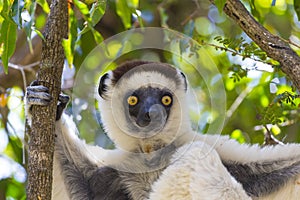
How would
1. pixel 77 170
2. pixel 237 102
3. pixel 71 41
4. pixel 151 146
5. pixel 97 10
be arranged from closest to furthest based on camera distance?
pixel 71 41 → pixel 97 10 → pixel 77 170 → pixel 151 146 → pixel 237 102

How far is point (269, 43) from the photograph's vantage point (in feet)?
11.5

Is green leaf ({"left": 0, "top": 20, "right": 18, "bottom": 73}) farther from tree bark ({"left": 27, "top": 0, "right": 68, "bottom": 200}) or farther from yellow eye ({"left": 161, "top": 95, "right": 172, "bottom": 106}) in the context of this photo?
yellow eye ({"left": 161, "top": 95, "right": 172, "bottom": 106})

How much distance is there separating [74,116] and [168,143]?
2.42ft

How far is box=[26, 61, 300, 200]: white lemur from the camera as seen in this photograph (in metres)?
4.23

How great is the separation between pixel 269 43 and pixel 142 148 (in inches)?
59.0

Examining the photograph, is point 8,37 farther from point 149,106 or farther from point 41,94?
point 149,106

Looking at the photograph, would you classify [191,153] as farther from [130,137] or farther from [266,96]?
[266,96]

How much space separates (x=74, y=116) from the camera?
4641mm

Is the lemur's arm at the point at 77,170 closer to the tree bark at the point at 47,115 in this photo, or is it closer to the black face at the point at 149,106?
the black face at the point at 149,106

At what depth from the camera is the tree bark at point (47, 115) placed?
342 centimetres

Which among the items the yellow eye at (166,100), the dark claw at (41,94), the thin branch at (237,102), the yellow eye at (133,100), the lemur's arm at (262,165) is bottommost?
the lemur's arm at (262,165)

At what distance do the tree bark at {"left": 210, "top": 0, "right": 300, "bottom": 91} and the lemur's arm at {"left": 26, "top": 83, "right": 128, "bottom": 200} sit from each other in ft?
4.21

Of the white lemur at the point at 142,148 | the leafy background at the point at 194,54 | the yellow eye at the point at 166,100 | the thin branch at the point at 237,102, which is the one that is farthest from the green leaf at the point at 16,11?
the thin branch at the point at 237,102

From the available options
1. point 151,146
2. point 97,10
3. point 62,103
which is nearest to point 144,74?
point 151,146
